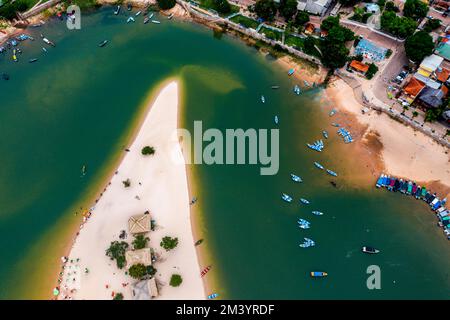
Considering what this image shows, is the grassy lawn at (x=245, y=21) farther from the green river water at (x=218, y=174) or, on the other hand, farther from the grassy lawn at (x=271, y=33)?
the green river water at (x=218, y=174)

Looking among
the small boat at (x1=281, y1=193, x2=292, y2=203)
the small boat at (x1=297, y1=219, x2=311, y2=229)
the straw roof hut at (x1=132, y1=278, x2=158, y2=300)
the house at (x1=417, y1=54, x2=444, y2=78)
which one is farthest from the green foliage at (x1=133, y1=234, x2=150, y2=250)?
the house at (x1=417, y1=54, x2=444, y2=78)

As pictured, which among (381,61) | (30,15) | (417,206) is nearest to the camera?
(417,206)

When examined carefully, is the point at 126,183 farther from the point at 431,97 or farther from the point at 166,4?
the point at 431,97

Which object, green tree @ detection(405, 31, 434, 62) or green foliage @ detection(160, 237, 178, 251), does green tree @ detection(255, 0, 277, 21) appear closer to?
green tree @ detection(405, 31, 434, 62)

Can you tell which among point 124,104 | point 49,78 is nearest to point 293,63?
point 124,104

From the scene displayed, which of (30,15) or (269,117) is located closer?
(269,117)

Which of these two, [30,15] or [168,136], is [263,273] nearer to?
[168,136]

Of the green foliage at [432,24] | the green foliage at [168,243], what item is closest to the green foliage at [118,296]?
the green foliage at [168,243]

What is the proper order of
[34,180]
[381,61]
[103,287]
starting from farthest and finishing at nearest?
[381,61] < [34,180] < [103,287]
